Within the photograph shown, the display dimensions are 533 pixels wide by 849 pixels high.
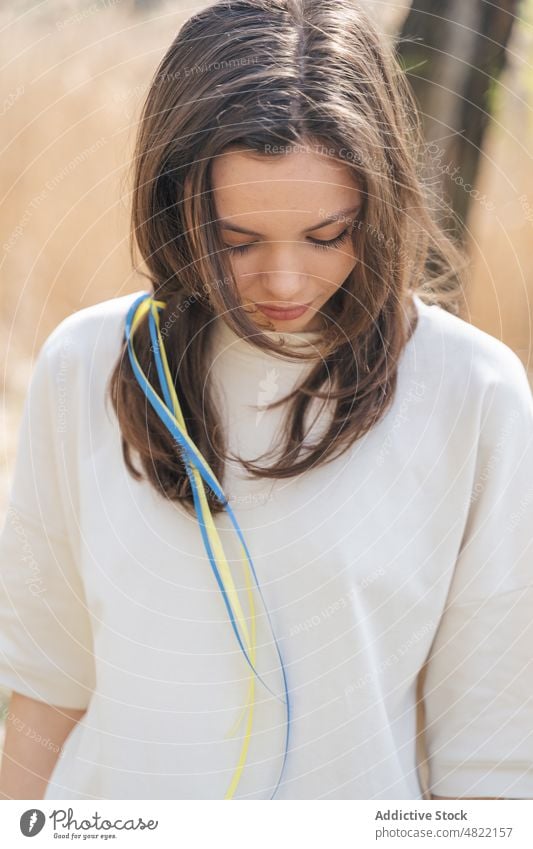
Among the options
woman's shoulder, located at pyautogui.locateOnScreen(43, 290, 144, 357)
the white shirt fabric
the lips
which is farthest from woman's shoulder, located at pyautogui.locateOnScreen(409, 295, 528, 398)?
woman's shoulder, located at pyautogui.locateOnScreen(43, 290, 144, 357)

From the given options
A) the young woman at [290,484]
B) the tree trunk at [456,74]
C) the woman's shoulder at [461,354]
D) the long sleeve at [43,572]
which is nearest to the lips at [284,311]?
the young woman at [290,484]

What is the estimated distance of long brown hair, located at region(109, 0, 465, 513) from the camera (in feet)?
2.38

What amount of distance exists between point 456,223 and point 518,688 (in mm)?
555

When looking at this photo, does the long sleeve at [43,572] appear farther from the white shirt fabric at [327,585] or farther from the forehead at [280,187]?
the forehead at [280,187]

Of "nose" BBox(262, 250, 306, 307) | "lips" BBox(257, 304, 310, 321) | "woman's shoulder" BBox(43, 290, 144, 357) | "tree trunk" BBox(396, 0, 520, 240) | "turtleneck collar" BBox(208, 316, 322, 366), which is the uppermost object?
"tree trunk" BBox(396, 0, 520, 240)

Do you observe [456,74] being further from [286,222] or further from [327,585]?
[327,585]

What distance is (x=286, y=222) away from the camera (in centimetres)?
73

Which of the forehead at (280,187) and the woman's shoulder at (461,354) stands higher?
the forehead at (280,187)

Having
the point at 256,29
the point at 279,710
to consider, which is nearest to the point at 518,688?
the point at 279,710

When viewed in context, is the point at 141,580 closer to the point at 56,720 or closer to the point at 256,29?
the point at 56,720

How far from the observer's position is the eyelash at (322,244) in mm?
763

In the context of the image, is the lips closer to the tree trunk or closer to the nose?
the nose

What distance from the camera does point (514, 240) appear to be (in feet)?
4.36

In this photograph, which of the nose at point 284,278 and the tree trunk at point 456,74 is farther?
the tree trunk at point 456,74
